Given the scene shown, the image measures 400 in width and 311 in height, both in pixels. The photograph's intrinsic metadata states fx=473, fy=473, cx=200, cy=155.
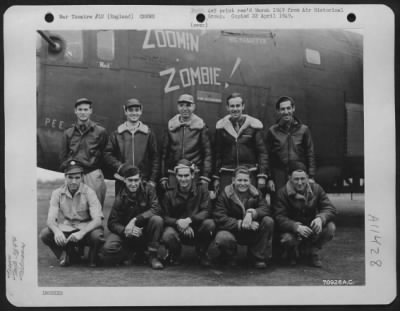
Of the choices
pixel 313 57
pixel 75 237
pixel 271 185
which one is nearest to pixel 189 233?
pixel 271 185

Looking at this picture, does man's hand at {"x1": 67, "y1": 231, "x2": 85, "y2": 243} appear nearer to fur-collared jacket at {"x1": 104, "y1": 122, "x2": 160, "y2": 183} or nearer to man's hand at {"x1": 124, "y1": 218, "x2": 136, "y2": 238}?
man's hand at {"x1": 124, "y1": 218, "x2": 136, "y2": 238}

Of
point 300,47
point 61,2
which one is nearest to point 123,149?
point 61,2

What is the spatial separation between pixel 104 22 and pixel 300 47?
1.20m

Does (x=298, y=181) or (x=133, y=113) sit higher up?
(x=133, y=113)

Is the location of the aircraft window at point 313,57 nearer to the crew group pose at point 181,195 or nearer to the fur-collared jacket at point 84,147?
the crew group pose at point 181,195

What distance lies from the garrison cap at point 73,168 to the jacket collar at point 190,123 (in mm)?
588

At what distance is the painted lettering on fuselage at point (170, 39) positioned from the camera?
284cm

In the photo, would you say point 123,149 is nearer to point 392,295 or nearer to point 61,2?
point 61,2

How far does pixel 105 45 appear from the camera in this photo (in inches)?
113

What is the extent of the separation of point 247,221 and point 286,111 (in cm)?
72

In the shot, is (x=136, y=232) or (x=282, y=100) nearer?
(x=136, y=232)

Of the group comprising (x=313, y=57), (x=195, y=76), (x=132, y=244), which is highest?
(x=313, y=57)

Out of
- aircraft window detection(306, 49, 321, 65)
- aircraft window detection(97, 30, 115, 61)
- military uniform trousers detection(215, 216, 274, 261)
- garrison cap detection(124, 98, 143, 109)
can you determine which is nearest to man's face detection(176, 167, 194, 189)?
military uniform trousers detection(215, 216, 274, 261)

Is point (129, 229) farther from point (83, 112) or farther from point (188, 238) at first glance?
point (83, 112)
